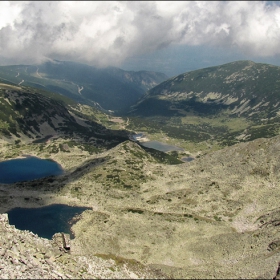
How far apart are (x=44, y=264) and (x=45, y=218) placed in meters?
66.0

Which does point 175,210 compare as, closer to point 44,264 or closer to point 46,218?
point 46,218

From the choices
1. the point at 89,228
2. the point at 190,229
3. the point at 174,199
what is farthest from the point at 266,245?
the point at 89,228

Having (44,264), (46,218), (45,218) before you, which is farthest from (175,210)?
(44,264)

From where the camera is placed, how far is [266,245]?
87.8m

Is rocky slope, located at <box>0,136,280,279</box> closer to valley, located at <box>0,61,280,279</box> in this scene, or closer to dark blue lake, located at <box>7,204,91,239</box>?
valley, located at <box>0,61,280,279</box>

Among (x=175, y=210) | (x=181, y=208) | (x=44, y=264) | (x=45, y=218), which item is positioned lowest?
(x=45, y=218)

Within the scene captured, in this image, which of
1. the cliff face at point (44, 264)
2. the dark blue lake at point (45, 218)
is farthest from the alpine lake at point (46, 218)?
the cliff face at point (44, 264)

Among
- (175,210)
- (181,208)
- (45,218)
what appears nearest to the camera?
(175,210)

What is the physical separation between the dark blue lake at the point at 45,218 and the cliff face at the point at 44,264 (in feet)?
110

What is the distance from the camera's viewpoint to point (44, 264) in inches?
2783

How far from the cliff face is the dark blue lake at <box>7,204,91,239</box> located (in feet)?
110

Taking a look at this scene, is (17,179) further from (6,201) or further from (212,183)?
(212,183)

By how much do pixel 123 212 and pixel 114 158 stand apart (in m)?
65.9

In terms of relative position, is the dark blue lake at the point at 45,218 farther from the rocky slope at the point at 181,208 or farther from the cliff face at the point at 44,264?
the cliff face at the point at 44,264
